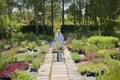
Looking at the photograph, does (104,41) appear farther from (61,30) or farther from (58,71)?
(61,30)

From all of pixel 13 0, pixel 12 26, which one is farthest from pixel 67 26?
pixel 12 26

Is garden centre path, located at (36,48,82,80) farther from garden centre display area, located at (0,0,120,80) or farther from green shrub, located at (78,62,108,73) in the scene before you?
green shrub, located at (78,62,108,73)

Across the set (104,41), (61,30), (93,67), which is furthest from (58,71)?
(61,30)

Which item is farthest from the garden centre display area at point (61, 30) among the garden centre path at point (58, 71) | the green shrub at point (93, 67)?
the green shrub at point (93, 67)

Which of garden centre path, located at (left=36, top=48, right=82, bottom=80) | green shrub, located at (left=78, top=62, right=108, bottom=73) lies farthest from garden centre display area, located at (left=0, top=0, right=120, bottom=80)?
green shrub, located at (left=78, top=62, right=108, bottom=73)

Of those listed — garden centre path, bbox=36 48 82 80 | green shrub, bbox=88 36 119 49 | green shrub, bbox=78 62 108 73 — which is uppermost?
green shrub, bbox=78 62 108 73

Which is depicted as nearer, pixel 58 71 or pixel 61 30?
pixel 58 71

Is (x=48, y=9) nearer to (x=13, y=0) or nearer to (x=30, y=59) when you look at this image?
(x=13, y=0)

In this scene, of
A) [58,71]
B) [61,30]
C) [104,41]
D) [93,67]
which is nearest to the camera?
[93,67]

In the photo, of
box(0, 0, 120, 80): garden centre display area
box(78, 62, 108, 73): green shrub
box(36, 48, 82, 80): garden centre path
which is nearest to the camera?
box(36, 48, 82, 80): garden centre path

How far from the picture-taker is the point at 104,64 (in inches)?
482

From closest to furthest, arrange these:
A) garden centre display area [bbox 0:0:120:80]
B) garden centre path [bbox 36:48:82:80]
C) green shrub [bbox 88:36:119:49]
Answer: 1. garden centre path [bbox 36:48:82:80]
2. garden centre display area [bbox 0:0:120:80]
3. green shrub [bbox 88:36:119:49]

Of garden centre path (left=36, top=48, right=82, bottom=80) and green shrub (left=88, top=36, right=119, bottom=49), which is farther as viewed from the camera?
green shrub (left=88, top=36, right=119, bottom=49)

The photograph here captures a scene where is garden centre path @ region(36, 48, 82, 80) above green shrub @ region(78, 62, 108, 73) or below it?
below
